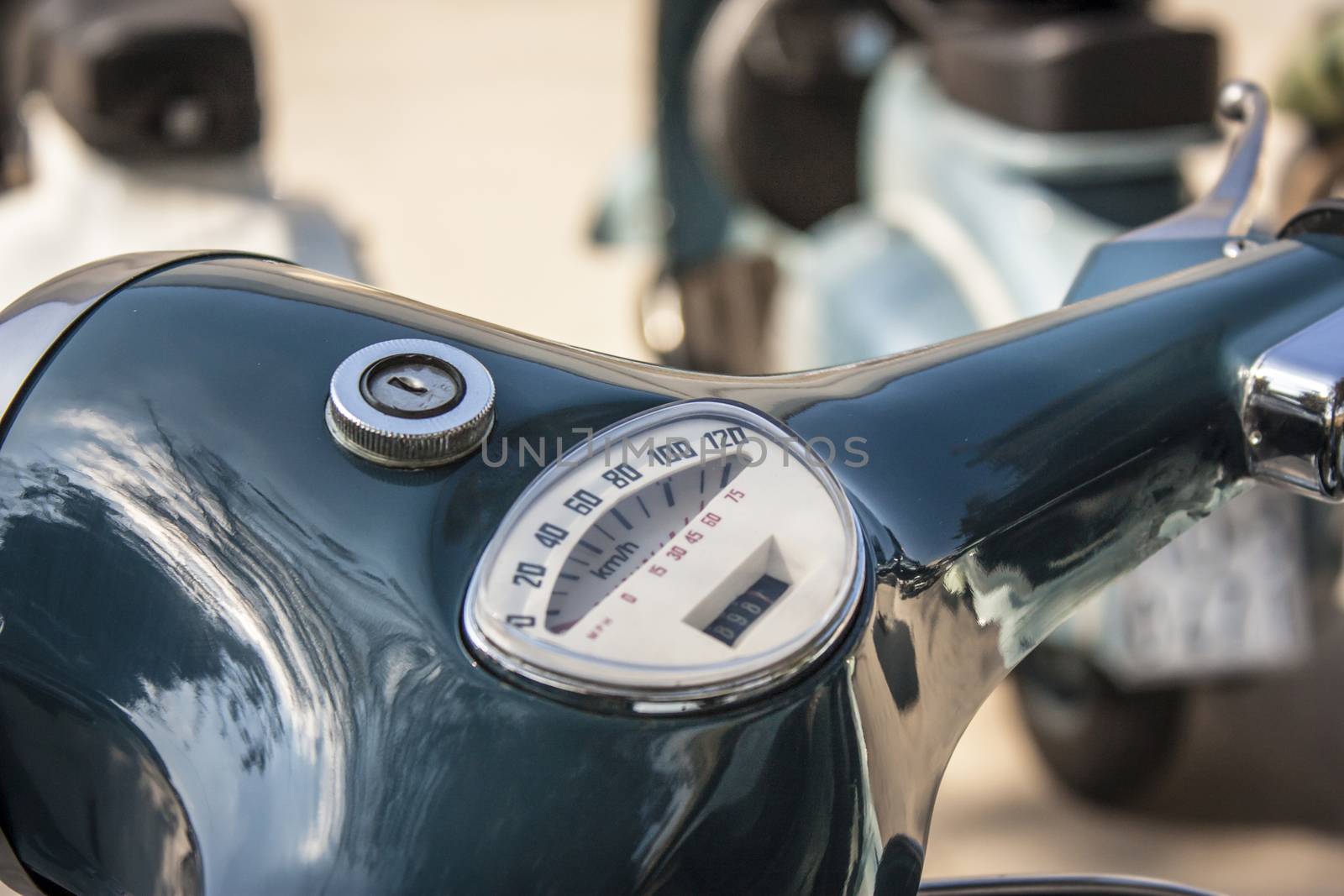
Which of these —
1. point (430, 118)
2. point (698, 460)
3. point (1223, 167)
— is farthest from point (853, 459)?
point (430, 118)

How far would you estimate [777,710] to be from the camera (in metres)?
0.58

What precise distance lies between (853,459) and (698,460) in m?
0.09

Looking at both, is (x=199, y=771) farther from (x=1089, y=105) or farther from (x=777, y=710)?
(x=1089, y=105)

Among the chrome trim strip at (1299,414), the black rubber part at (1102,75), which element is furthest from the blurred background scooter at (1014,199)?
the chrome trim strip at (1299,414)

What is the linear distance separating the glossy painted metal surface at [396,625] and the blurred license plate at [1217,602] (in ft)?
4.44

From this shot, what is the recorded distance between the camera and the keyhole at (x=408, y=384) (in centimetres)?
64

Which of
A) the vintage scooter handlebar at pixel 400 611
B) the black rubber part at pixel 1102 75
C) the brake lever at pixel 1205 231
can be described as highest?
the black rubber part at pixel 1102 75

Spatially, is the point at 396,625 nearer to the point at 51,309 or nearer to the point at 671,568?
the point at 671,568

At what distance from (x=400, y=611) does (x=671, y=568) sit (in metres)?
0.11

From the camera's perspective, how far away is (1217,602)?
205 cm

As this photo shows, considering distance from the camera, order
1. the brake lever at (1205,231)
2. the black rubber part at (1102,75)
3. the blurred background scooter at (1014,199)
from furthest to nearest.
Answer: the black rubber part at (1102,75) < the blurred background scooter at (1014,199) < the brake lever at (1205,231)

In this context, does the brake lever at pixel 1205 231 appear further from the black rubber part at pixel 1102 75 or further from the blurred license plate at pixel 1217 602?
the black rubber part at pixel 1102 75

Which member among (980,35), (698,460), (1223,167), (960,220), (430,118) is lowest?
(698,460)

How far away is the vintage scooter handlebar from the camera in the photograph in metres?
0.56
